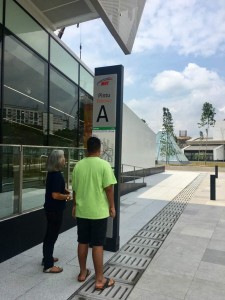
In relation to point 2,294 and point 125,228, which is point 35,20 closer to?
point 125,228

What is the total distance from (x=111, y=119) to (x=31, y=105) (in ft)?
16.4

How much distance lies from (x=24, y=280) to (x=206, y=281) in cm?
232

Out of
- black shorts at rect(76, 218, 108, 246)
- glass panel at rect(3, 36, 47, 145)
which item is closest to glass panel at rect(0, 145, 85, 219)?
black shorts at rect(76, 218, 108, 246)

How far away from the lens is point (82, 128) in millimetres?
13305

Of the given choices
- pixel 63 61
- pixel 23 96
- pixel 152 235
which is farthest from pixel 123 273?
pixel 63 61

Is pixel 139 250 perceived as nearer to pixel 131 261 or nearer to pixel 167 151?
pixel 131 261

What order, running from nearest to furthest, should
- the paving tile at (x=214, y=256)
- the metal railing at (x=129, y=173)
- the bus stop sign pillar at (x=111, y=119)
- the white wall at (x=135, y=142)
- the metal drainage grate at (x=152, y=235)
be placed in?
1. the paving tile at (x=214, y=256)
2. the bus stop sign pillar at (x=111, y=119)
3. the metal drainage grate at (x=152, y=235)
4. the metal railing at (x=129, y=173)
5. the white wall at (x=135, y=142)

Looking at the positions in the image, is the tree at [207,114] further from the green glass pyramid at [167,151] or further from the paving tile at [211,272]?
the paving tile at [211,272]

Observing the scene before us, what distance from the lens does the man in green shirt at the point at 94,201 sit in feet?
11.7

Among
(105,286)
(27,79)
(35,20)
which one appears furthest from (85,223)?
(35,20)

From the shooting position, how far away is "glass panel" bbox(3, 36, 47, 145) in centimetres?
804

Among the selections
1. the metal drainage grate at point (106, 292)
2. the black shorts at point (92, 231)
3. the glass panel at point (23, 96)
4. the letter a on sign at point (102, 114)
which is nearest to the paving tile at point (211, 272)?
the metal drainage grate at point (106, 292)

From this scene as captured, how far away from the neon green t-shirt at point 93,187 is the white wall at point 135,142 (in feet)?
41.9

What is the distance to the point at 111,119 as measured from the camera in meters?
4.95
